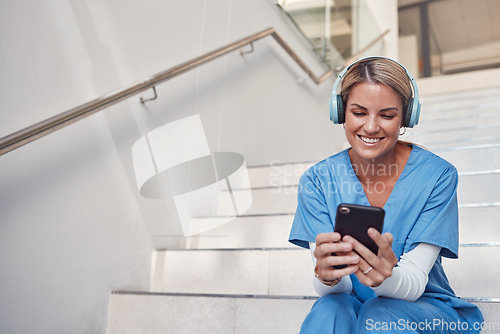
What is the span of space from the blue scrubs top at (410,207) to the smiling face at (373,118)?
0.09 meters

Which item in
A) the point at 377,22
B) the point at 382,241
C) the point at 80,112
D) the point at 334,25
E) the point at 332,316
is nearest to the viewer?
the point at 382,241

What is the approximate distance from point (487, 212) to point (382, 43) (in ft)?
12.8

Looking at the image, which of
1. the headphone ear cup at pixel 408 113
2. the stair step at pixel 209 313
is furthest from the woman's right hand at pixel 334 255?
the stair step at pixel 209 313

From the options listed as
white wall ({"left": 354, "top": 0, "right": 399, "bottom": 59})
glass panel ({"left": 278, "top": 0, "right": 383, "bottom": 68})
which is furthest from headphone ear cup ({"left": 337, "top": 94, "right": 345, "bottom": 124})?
white wall ({"left": 354, "top": 0, "right": 399, "bottom": 59})

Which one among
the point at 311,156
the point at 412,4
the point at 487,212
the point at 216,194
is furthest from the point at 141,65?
the point at 412,4

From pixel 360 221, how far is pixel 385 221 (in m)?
0.29

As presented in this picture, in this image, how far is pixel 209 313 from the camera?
1.61 m

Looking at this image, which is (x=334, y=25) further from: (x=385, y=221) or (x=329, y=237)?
(x=329, y=237)

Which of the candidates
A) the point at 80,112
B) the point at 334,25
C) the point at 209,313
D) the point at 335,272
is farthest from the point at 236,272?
the point at 334,25

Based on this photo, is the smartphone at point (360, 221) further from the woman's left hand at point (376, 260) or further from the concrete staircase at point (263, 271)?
the concrete staircase at point (263, 271)

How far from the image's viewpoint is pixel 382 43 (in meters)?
5.43

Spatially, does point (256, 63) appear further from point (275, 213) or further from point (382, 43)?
point (382, 43)

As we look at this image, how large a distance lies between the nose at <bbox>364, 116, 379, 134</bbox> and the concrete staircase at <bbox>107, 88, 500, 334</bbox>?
62cm

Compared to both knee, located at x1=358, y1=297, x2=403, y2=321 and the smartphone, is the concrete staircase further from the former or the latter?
the smartphone
